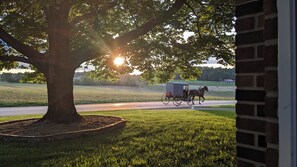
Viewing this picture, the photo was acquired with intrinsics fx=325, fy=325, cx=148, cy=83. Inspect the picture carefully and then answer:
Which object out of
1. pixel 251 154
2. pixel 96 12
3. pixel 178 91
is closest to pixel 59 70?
pixel 96 12

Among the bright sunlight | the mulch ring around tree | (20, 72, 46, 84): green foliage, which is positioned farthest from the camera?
(20, 72, 46, 84): green foliage

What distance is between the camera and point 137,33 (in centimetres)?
1179

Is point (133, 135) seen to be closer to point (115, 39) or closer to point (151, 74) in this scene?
point (115, 39)

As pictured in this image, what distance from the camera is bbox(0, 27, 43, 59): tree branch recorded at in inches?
442

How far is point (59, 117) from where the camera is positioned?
1166cm

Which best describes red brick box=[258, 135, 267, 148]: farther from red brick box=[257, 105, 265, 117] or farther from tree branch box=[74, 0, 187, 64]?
tree branch box=[74, 0, 187, 64]

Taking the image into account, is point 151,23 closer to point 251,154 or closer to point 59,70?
point 59,70

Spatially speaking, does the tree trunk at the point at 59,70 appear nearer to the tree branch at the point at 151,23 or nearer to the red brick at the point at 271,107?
the tree branch at the point at 151,23

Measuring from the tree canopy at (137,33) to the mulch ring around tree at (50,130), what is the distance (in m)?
2.42

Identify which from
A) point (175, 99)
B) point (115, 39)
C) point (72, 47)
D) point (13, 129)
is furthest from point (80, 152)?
point (175, 99)

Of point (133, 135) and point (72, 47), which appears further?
point (72, 47)

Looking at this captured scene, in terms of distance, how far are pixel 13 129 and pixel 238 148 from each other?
959cm

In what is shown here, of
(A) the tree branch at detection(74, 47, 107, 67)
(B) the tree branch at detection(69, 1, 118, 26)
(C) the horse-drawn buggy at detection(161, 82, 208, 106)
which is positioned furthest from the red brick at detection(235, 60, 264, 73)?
(C) the horse-drawn buggy at detection(161, 82, 208, 106)

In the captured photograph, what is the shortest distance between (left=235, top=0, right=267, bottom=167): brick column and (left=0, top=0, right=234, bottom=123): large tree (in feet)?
28.6
